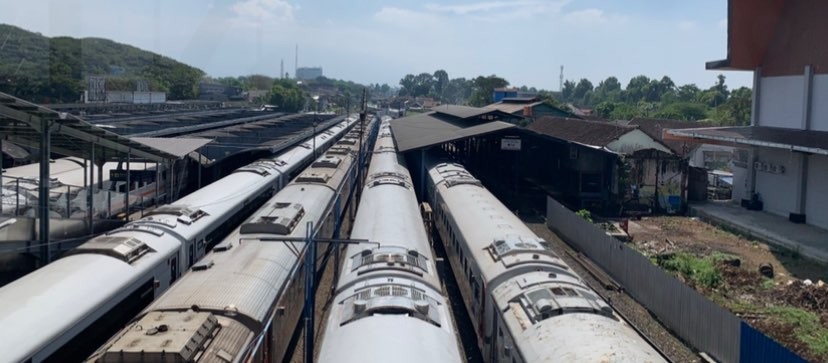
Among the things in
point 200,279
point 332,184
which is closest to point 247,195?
point 332,184

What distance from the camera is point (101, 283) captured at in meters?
11.0

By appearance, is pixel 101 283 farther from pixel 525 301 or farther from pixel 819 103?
pixel 819 103

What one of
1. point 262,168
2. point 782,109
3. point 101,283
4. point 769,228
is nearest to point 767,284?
point 769,228

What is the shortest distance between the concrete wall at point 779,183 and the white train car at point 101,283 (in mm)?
26073

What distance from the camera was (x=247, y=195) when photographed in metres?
20.1

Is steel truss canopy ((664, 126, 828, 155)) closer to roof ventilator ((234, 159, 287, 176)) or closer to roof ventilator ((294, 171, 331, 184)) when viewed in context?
roof ventilator ((294, 171, 331, 184))

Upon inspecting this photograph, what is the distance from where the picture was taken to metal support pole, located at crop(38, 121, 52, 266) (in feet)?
49.2

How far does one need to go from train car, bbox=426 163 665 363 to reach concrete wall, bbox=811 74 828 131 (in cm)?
1974

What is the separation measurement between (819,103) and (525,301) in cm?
2586

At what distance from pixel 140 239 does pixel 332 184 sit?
9247 mm

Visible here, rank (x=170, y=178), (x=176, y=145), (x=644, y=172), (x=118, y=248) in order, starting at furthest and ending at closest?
(x=644, y=172)
(x=176, y=145)
(x=170, y=178)
(x=118, y=248)

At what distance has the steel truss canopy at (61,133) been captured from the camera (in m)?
14.5

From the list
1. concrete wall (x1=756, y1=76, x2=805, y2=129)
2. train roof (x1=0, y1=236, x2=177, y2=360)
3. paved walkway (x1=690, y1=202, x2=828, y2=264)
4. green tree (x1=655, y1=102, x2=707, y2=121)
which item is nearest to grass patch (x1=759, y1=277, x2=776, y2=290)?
paved walkway (x1=690, y1=202, x2=828, y2=264)

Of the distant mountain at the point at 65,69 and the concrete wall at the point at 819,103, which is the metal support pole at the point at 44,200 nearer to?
the concrete wall at the point at 819,103
